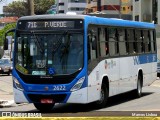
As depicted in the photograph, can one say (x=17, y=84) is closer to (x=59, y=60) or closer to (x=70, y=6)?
(x=59, y=60)

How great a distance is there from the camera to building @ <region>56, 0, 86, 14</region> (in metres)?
151

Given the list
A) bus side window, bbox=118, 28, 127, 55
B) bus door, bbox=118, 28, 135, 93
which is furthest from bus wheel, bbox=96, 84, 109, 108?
bus side window, bbox=118, 28, 127, 55

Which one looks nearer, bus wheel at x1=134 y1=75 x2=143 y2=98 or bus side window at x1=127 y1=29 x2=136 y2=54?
bus side window at x1=127 y1=29 x2=136 y2=54

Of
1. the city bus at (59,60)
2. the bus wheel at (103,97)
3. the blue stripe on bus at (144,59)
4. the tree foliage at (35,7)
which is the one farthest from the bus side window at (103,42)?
the tree foliage at (35,7)

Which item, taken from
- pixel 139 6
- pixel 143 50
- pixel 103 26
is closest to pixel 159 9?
pixel 139 6

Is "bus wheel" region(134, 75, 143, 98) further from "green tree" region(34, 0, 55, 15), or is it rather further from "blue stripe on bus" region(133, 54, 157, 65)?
"green tree" region(34, 0, 55, 15)

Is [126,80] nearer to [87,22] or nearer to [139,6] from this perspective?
[87,22]

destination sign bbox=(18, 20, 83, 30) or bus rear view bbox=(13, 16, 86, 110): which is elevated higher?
destination sign bbox=(18, 20, 83, 30)

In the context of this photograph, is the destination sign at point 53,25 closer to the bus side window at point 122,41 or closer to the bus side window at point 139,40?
the bus side window at point 122,41

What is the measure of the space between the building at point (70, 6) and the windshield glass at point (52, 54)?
436 feet

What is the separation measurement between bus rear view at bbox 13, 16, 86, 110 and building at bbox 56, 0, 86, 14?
132791 millimetres

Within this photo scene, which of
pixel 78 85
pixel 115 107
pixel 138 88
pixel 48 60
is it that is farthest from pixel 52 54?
pixel 138 88

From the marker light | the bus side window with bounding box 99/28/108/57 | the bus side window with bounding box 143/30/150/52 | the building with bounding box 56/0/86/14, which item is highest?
the bus side window with bounding box 99/28/108/57

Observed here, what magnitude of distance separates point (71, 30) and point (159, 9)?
46.7 metres
